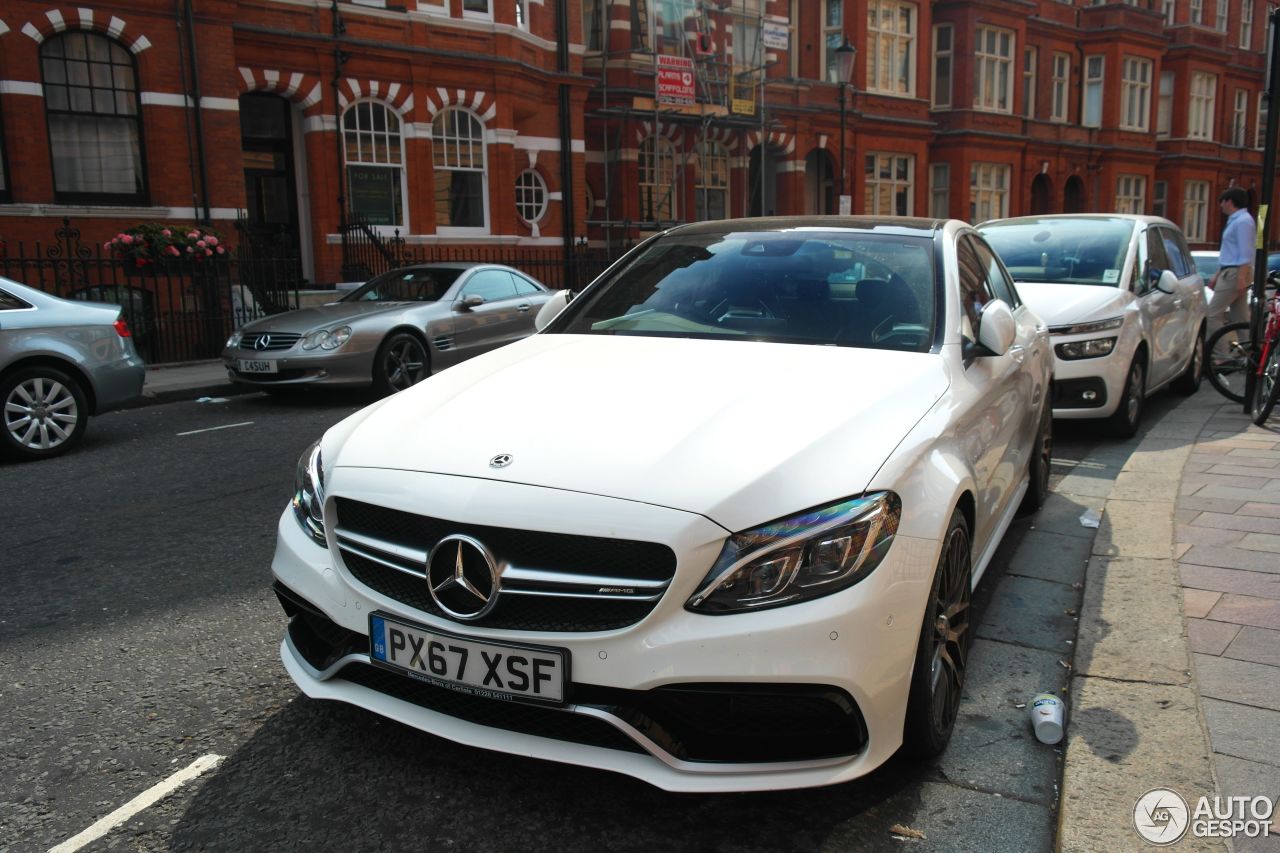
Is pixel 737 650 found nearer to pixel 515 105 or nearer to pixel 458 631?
pixel 458 631

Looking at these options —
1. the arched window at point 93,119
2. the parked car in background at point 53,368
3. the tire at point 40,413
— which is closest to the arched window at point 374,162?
the arched window at point 93,119

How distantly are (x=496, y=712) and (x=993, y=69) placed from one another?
34895 millimetres

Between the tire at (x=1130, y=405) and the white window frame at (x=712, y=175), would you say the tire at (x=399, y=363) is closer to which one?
the tire at (x=1130, y=405)

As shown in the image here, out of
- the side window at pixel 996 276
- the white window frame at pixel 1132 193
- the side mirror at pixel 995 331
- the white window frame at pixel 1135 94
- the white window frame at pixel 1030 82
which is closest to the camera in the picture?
the side mirror at pixel 995 331

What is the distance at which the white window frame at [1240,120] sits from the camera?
42750mm

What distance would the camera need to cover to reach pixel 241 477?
6652mm

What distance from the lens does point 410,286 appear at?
11312 mm

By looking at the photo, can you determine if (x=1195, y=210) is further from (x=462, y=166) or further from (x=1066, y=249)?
(x=1066, y=249)

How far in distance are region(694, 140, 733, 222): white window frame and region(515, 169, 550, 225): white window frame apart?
503 cm

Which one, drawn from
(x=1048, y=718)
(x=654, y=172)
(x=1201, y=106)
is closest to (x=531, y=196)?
(x=654, y=172)

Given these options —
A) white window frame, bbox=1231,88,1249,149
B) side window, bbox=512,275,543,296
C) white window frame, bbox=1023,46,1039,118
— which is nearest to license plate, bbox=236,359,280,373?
side window, bbox=512,275,543,296

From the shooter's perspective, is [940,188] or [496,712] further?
[940,188]

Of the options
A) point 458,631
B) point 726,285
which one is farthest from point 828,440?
point 726,285

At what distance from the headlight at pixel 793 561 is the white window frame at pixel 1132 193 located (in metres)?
40.4
